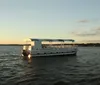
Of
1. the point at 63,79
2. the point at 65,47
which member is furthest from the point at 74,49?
the point at 63,79

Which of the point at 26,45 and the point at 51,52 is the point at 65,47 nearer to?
the point at 51,52

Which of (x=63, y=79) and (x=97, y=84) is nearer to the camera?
(x=97, y=84)

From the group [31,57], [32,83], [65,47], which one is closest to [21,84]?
[32,83]

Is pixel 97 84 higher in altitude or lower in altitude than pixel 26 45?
lower

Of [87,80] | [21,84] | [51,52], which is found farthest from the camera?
[51,52]

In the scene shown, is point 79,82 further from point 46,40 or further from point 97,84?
point 46,40

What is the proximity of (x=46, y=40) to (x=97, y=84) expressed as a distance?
46905 mm

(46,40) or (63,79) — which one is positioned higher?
(46,40)

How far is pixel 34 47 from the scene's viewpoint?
66.1m

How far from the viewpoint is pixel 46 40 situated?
72.5 meters

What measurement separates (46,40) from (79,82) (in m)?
45.5

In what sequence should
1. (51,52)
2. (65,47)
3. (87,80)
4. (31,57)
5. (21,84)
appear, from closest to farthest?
(21,84)
(87,80)
(31,57)
(51,52)
(65,47)

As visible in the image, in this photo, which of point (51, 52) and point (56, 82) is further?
point (51, 52)

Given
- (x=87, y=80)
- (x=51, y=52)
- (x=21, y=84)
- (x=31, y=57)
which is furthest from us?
(x=51, y=52)
